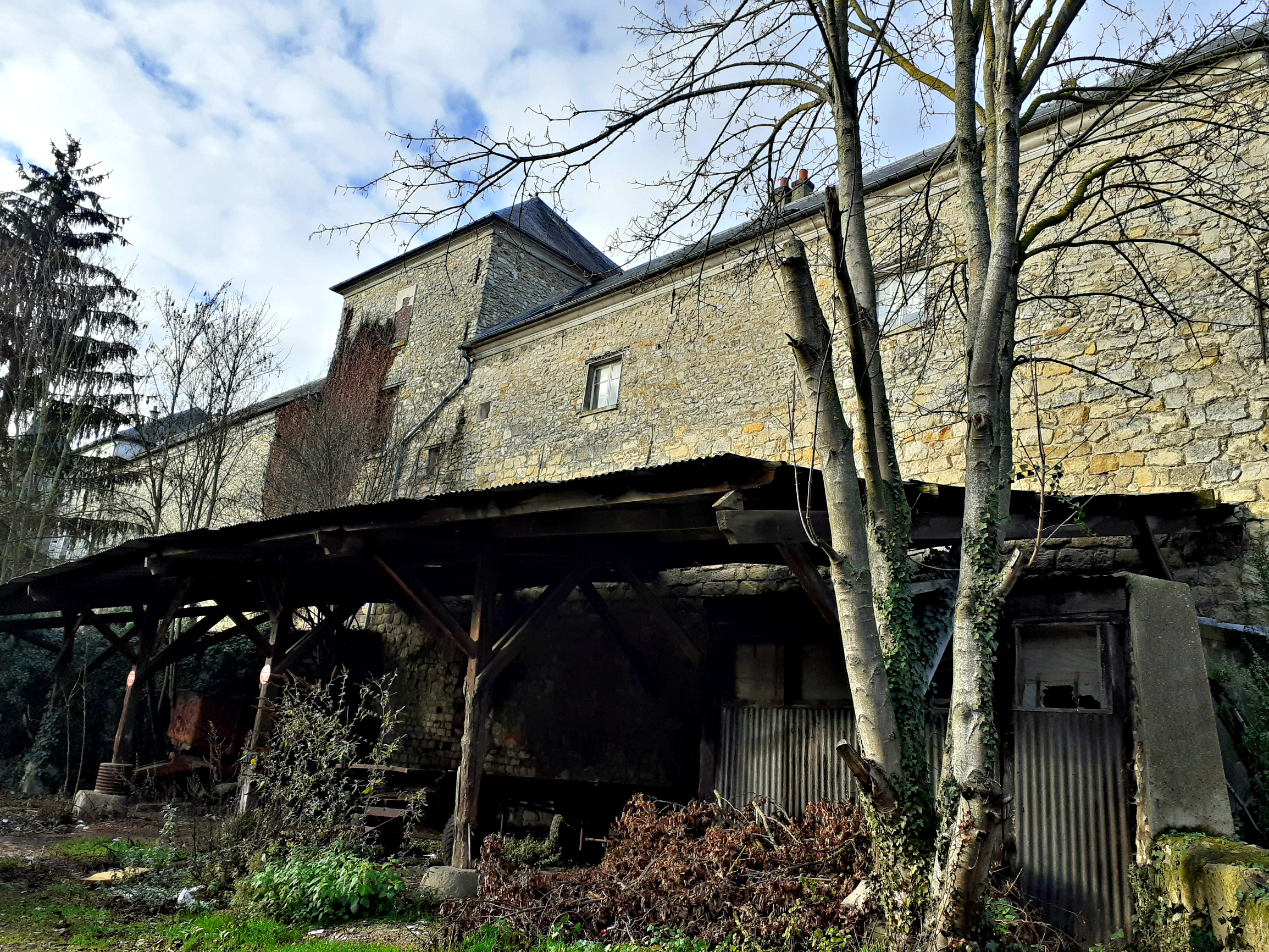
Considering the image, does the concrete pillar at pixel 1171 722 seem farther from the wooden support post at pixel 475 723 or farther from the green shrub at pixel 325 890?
the green shrub at pixel 325 890

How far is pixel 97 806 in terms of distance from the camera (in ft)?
28.0

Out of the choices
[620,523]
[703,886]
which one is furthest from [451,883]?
[620,523]

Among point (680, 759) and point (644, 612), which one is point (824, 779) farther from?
point (644, 612)

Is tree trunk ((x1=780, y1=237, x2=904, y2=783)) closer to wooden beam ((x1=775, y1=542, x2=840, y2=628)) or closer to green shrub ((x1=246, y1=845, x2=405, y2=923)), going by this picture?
wooden beam ((x1=775, y1=542, x2=840, y2=628))

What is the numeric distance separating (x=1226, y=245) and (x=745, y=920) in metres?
6.06

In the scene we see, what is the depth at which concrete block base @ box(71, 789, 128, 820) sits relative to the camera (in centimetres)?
845

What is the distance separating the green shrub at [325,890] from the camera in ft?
15.9

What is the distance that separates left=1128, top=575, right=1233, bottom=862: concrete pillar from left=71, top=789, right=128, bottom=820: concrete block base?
30.1 feet

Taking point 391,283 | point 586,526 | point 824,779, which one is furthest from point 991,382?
point 391,283

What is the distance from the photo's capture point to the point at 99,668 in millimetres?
11531

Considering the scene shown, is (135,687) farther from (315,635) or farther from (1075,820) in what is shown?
(1075,820)

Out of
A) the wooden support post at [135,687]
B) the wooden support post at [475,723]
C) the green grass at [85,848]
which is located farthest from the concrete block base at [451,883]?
the wooden support post at [135,687]

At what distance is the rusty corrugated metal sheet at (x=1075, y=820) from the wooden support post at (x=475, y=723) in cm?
345

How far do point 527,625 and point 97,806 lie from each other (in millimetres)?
5763
